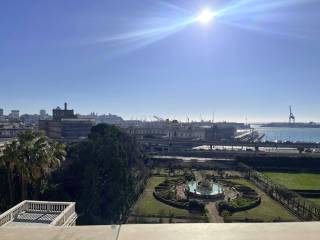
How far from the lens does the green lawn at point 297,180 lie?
5992cm

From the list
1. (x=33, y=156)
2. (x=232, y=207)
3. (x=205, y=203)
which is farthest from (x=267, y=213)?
(x=33, y=156)

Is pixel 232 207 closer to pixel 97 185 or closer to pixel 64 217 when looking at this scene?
pixel 97 185

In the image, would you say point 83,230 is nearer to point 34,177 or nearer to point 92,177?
point 34,177

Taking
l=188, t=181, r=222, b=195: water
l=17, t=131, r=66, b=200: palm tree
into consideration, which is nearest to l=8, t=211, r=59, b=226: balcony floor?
l=17, t=131, r=66, b=200: palm tree

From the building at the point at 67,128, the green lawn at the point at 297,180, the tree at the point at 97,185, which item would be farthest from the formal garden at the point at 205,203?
the building at the point at 67,128

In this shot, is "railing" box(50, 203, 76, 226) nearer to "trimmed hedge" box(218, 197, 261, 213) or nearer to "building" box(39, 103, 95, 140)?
"trimmed hedge" box(218, 197, 261, 213)

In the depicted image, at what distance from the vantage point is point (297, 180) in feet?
216

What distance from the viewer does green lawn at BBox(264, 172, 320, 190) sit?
197ft

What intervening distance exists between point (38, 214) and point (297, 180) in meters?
57.2

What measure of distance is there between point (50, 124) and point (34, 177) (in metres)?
134

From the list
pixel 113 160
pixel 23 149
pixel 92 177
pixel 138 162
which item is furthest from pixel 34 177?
pixel 138 162

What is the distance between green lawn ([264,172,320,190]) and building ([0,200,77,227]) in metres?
47.7

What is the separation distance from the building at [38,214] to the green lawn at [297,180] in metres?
47.7

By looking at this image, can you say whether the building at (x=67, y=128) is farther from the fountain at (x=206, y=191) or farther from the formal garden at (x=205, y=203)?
the fountain at (x=206, y=191)
